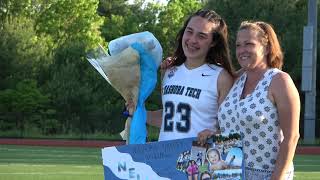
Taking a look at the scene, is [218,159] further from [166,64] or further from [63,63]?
[63,63]

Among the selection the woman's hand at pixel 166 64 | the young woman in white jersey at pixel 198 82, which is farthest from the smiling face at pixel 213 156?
the woman's hand at pixel 166 64

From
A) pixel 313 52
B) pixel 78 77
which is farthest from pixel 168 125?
pixel 78 77

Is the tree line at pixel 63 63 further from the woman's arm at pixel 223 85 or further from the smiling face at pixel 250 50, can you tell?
the smiling face at pixel 250 50

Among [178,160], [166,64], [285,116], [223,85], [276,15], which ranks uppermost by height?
[276,15]

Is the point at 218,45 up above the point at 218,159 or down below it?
above

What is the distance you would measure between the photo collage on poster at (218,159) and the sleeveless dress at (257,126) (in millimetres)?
89

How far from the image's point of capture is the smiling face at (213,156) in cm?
398

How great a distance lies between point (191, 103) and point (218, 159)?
539mm

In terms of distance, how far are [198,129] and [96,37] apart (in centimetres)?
4517

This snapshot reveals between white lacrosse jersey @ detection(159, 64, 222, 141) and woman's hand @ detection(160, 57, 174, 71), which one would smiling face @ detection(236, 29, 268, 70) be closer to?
white lacrosse jersey @ detection(159, 64, 222, 141)

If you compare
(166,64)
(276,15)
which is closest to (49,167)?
(166,64)

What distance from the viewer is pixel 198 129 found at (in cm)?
441

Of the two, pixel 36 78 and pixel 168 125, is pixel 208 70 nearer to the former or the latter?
pixel 168 125

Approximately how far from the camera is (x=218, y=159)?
398 cm
